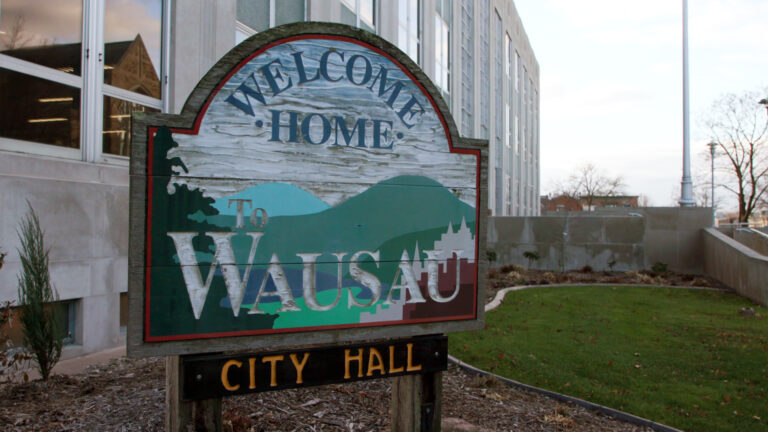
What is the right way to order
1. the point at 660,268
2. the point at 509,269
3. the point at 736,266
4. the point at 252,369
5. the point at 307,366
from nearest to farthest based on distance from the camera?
the point at 252,369 < the point at 307,366 < the point at 736,266 < the point at 509,269 < the point at 660,268

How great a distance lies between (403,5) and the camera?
1644 cm

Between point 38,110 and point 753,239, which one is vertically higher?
point 38,110

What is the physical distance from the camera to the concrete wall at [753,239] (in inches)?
539

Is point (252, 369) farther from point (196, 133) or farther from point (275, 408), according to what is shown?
point (275, 408)

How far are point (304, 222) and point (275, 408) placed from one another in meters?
2.13

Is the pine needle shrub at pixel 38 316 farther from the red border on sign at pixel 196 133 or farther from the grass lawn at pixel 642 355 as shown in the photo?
the grass lawn at pixel 642 355

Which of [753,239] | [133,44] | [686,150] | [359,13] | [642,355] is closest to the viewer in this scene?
[642,355]

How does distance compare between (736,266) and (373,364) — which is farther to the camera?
(736,266)

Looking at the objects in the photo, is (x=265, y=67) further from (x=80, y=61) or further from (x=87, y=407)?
(x=80, y=61)

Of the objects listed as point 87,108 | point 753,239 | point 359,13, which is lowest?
point 753,239

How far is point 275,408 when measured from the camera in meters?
4.09

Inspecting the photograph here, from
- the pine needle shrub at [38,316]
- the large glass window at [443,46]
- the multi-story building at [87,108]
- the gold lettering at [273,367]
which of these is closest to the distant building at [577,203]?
the large glass window at [443,46]

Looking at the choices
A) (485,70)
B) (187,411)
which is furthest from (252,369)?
(485,70)

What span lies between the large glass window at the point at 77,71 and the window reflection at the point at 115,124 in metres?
0.01
